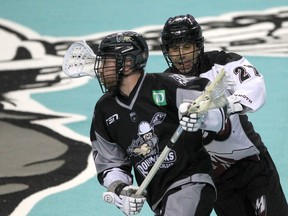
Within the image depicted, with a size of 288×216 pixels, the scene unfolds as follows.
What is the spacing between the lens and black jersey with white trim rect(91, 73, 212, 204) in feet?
14.5

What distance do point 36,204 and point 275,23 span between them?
15.2ft

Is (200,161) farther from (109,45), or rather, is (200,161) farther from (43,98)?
(43,98)

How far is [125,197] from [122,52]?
2.48 feet

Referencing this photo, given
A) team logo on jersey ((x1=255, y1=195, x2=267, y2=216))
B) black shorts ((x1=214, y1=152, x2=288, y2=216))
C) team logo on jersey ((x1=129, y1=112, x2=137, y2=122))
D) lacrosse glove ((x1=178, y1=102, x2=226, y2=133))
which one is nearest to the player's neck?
team logo on jersey ((x1=129, y1=112, x2=137, y2=122))

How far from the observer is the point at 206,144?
4.98 m

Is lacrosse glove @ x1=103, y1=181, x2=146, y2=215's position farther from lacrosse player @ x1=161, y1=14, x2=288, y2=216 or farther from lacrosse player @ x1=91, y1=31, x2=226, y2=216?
lacrosse player @ x1=161, y1=14, x2=288, y2=216

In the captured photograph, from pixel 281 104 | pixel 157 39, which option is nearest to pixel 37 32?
pixel 157 39

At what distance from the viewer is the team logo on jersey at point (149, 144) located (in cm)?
444

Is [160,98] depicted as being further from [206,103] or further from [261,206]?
[261,206]

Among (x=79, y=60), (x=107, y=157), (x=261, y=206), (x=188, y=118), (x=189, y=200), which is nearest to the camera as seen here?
(x=188, y=118)

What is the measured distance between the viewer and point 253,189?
5.04 meters

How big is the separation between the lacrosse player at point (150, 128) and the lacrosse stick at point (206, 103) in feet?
0.41

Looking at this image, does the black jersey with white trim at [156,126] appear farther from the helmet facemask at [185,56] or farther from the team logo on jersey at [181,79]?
the helmet facemask at [185,56]

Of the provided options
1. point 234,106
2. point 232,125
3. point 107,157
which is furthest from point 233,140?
point 107,157
